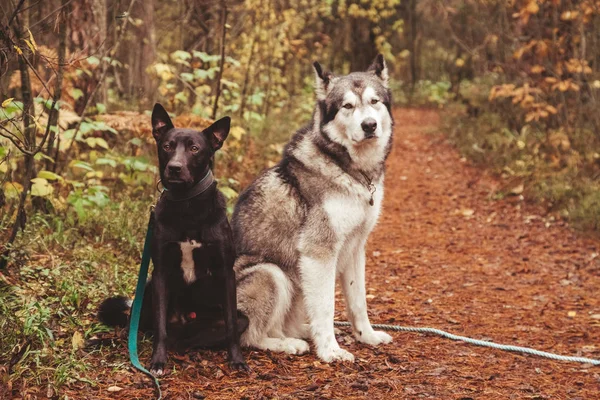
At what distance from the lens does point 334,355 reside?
4.14m

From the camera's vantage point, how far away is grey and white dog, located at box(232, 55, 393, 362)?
13.7 feet

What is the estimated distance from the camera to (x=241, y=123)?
384 inches

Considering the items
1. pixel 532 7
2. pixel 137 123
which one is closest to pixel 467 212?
pixel 532 7

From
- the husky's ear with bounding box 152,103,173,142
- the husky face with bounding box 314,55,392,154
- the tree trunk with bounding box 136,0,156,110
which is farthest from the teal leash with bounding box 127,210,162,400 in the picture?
the tree trunk with bounding box 136,0,156,110

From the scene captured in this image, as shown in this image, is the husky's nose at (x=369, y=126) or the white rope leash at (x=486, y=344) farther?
the white rope leash at (x=486, y=344)

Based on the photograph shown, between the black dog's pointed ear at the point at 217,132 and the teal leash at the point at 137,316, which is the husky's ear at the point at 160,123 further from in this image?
the teal leash at the point at 137,316

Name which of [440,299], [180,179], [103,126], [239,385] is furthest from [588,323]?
[103,126]

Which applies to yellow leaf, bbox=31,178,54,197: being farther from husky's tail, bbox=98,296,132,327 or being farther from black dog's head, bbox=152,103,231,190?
black dog's head, bbox=152,103,231,190

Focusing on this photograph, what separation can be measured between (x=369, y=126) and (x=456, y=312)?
235 centimetres

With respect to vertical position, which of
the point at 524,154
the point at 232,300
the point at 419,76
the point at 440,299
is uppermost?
the point at 419,76

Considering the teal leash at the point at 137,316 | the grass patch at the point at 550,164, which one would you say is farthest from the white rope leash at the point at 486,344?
the grass patch at the point at 550,164

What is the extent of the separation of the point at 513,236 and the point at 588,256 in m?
1.14

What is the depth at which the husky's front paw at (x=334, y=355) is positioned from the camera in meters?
4.14

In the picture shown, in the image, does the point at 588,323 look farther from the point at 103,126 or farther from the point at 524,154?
the point at 524,154
